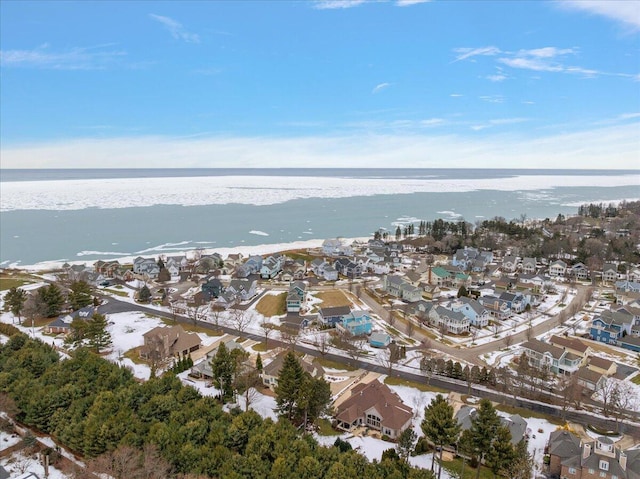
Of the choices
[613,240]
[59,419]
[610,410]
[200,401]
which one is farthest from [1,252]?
[613,240]

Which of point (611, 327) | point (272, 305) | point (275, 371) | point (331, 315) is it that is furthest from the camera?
point (272, 305)

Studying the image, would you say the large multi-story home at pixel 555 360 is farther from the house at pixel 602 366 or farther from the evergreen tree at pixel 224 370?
the evergreen tree at pixel 224 370

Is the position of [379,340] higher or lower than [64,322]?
lower

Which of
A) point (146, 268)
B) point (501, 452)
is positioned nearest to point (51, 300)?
point (146, 268)

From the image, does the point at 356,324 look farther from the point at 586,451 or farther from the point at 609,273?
the point at 609,273

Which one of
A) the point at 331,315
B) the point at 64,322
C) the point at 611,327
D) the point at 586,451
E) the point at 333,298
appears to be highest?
the point at 586,451
